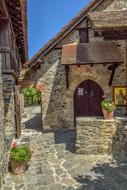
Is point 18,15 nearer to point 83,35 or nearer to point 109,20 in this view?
point 109,20

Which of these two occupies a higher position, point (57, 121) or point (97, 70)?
point (97, 70)

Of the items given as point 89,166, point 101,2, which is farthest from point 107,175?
point 101,2

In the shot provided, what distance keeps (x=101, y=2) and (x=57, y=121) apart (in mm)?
6748

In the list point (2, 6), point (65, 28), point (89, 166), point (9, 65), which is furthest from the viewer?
point (65, 28)

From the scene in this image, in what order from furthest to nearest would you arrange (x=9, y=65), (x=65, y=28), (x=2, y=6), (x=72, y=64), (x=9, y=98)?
1. (x=65, y=28)
2. (x=72, y=64)
3. (x=9, y=98)
4. (x=9, y=65)
5. (x=2, y=6)

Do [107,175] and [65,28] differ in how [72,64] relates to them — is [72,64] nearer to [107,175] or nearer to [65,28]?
[65,28]

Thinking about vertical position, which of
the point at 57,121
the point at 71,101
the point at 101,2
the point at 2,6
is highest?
the point at 101,2

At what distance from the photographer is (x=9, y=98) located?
28.7 ft

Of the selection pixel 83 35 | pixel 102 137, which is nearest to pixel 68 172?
pixel 102 137

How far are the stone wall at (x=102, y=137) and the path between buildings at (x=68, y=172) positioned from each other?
304mm

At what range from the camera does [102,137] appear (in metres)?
8.36

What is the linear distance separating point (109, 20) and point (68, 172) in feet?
20.9

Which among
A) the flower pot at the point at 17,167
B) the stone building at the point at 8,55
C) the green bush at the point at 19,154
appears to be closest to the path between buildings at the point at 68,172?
the flower pot at the point at 17,167

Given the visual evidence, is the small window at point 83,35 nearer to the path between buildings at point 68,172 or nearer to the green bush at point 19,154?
the path between buildings at point 68,172
